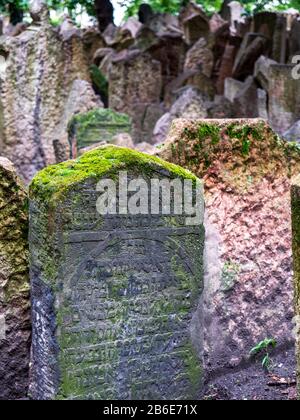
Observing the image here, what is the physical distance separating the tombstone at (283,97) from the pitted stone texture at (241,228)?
415cm

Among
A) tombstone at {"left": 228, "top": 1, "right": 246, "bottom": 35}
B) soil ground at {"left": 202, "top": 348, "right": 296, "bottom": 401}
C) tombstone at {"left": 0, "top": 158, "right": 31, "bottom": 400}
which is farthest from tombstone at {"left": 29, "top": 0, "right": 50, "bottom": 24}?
tombstone at {"left": 228, "top": 1, "right": 246, "bottom": 35}

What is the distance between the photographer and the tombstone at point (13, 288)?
128 inches

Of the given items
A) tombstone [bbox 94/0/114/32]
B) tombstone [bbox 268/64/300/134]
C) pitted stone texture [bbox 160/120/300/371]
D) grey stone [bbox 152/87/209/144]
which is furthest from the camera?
tombstone [bbox 94/0/114/32]

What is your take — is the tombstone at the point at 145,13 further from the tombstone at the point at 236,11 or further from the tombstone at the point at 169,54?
the tombstone at the point at 169,54

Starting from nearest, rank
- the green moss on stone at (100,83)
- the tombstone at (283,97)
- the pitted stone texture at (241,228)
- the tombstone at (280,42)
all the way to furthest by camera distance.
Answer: the pitted stone texture at (241,228) → the tombstone at (283,97) → the green moss on stone at (100,83) → the tombstone at (280,42)

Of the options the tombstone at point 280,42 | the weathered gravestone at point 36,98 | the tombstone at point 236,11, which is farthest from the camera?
the tombstone at point 236,11

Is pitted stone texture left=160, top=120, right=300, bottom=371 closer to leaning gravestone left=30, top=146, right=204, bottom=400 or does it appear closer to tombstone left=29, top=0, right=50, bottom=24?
leaning gravestone left=30, top=146, right=204, bottom=400

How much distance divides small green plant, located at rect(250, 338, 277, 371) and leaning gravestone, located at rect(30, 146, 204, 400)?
2.60 feet

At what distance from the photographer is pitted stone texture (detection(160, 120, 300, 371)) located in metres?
3.80

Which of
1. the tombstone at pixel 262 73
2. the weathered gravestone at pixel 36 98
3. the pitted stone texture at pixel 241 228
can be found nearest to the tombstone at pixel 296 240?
the pitted stone texture at pixel 241 228

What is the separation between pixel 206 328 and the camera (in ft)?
12.3

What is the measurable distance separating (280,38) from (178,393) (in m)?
10.9

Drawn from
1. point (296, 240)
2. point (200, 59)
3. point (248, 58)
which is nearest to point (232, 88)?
point (248, 58)

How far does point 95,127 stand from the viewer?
6.80 m
